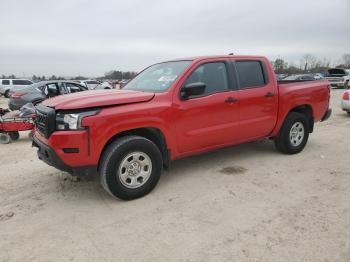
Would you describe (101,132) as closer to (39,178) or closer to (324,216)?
(39,178)

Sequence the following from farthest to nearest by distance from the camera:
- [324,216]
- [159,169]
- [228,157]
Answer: [228,157]
[159,169]
[324,216]

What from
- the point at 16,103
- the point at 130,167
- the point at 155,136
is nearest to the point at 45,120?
the point at 130,167

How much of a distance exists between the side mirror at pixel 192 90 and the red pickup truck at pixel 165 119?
0.04 feet

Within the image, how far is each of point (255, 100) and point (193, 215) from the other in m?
2.44

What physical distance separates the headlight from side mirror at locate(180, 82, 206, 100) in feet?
4.20

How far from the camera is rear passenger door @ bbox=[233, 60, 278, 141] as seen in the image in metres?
5.19

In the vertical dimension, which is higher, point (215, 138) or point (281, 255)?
point (215, 138)

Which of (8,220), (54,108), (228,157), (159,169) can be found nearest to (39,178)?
(8,220)

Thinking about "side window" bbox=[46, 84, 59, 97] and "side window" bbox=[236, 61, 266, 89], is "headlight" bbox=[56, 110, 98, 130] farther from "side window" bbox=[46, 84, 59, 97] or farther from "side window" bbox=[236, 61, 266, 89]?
"side window" bbox=[46, 84, 59, 97]

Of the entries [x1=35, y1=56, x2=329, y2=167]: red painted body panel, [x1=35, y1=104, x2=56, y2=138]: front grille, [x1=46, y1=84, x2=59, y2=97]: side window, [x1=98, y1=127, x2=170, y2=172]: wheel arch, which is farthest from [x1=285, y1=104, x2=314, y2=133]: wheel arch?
[x1=46, y1=84, x2=59, y2=97]: side window

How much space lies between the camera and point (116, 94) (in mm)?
4285

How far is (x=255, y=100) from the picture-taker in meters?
5.28

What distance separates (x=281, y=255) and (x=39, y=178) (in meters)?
3.75

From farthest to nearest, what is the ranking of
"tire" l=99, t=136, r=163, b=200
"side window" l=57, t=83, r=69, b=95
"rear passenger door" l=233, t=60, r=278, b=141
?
"side window" l=57, t=83, r=69, b=95, "rear passenger door" l=233, t=60, r=278, b=141, "tire" l=99, t=136, r=163, b=200
